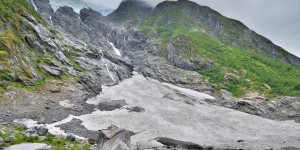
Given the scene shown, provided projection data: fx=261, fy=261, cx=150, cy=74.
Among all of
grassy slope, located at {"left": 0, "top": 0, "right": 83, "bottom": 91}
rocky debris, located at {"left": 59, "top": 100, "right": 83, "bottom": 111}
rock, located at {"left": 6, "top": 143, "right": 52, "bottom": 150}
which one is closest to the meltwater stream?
rocky debris, located at {"left": 59, "top": 100, "right": 83, "bottom": 111}

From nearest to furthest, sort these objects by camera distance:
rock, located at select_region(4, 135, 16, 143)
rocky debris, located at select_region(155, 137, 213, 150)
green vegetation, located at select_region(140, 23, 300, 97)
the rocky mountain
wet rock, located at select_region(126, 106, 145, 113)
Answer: rock, located at select_region(4, 135, 16, 143)
rocky debris, located at select_region(155, 137, 213, 150)
the rocky mountain
wet rock, located at select_region(126, 106, 145, 113)
green vegetation, located at select_region(140, 23, 300, 97)

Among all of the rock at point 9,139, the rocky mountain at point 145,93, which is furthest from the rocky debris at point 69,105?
the rock at point 9,139

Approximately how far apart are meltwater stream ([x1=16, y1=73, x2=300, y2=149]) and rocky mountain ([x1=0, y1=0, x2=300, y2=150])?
0.93 feet

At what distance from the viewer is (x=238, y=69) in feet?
499

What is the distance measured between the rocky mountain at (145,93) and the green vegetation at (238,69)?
0.58 m

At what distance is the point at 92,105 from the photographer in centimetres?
8156

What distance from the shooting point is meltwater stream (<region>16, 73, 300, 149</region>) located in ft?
194

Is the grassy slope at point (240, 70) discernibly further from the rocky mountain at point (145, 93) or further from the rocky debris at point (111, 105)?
the rocky debris at point (111, 105)

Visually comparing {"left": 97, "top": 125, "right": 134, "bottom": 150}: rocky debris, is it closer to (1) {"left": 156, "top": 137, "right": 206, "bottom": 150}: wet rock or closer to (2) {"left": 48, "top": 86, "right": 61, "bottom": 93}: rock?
(1) {"left": 156, "top": 137, "right": 206, "bottom": 150}: wet rock

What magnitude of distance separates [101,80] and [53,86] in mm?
35039

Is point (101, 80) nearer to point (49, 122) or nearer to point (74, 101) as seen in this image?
point (74, 101)

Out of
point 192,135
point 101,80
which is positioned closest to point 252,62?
point 101,80

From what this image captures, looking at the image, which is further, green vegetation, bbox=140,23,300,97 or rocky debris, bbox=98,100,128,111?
green vegetation, bbox=140,23,300,97

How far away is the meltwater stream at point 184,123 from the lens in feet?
194
